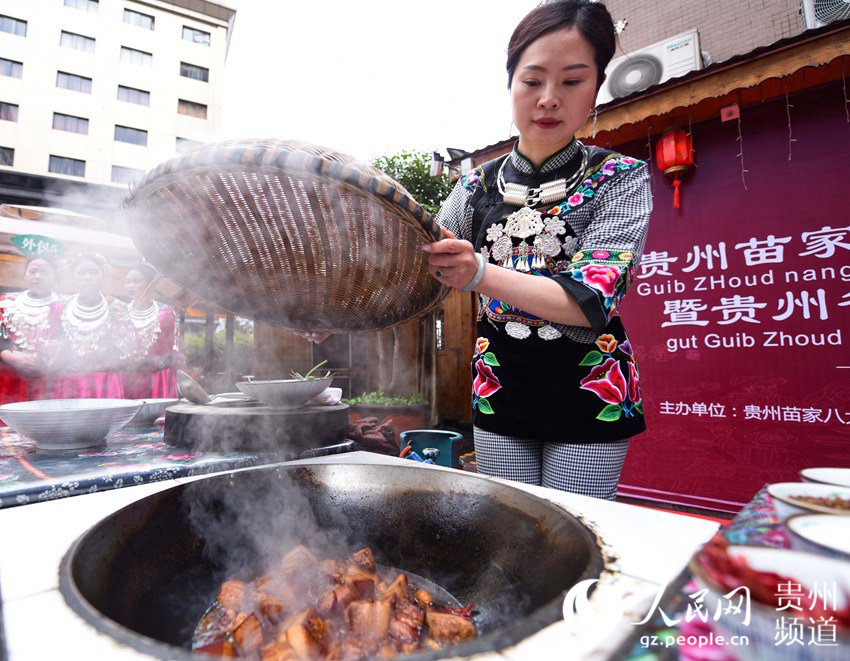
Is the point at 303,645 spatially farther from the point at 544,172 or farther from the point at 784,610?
the point at 544,172

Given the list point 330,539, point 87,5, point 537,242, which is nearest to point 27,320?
point 330,539

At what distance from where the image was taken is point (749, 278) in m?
3.74

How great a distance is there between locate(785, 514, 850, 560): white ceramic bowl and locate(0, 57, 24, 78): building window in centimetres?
3202

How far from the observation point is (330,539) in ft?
4.32

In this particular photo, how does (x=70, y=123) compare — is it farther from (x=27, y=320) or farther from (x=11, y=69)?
(x=27, y=320)

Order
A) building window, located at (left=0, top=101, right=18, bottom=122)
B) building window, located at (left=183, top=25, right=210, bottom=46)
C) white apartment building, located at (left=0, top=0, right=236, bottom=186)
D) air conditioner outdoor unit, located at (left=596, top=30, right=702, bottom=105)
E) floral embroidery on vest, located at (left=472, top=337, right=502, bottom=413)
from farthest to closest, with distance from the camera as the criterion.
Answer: building window, located at (left=183, top=25, right=210, bottom=46) < white apartment building, located at (left=0, top=0, right=236, bottom=186) < building window, located at (left=0, top=101, right=18, bottom=122) < air conditioner outdoor unit, located at (left=596, top=30, right=702, bottom=105) < floral embroidery on vest, located at (left=472, top=337, right=502, bottom=413)

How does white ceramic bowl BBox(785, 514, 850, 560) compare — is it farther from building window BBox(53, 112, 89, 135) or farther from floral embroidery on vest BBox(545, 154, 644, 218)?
building window BBox(53, 112, 89, 135)

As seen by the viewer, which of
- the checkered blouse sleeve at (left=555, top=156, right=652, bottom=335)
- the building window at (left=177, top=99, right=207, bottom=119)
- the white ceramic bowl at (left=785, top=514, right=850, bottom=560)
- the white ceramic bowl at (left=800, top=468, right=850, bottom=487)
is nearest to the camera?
the white ceramic bowl at (left=785, top=514, right=850, bottom=560)

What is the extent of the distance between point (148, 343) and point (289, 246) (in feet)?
12.7

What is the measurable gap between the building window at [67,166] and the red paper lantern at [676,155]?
89.0ft

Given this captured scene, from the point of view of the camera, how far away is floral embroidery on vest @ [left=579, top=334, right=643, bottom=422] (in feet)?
4.25

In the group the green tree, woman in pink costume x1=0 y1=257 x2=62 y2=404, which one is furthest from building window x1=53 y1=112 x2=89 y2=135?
woman in pink costume x1=0 y1=257 x2=62 y2=404

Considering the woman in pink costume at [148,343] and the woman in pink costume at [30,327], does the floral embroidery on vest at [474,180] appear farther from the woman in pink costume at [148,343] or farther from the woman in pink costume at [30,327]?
the woman in pink costume at [30,327]

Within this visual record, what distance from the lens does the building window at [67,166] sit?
72.6ft
